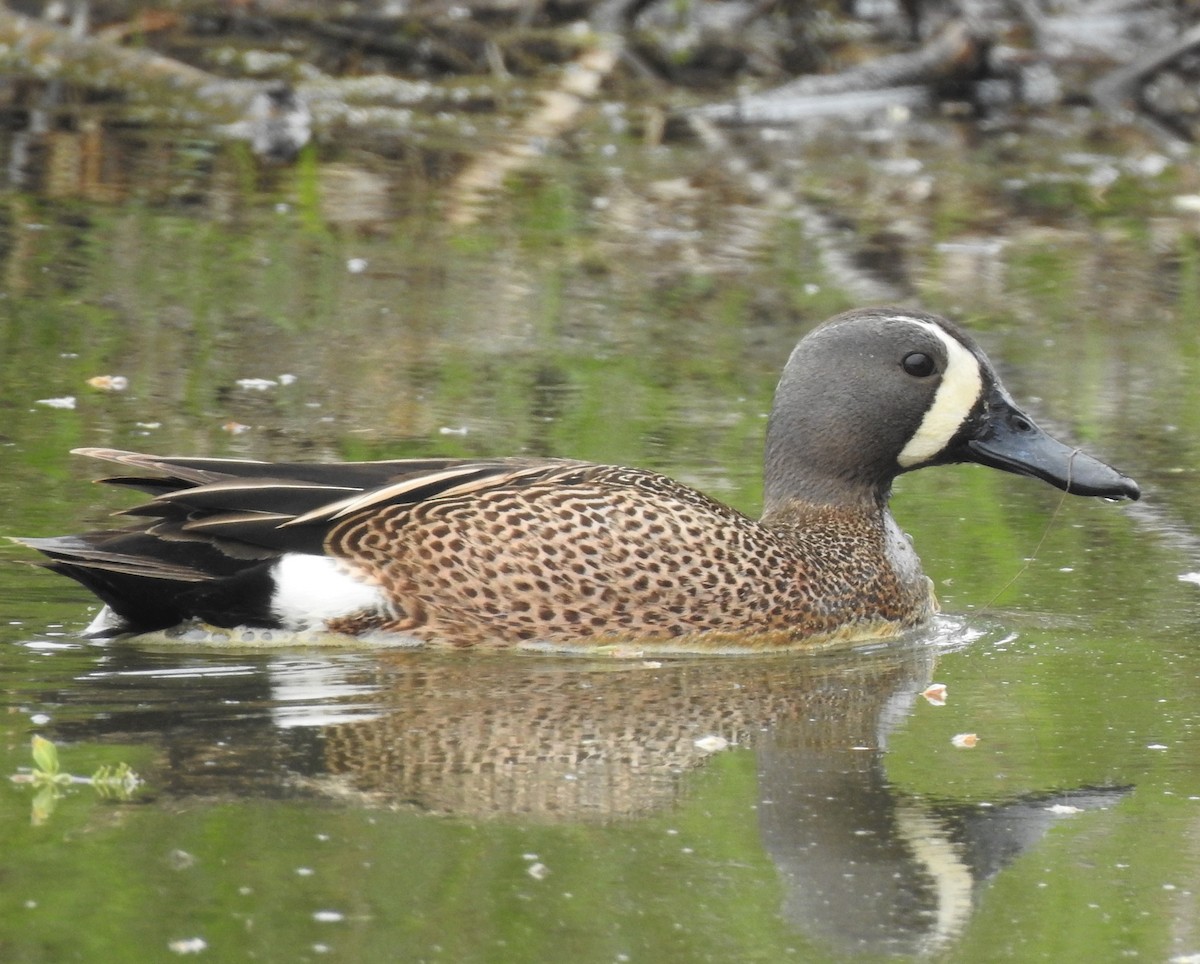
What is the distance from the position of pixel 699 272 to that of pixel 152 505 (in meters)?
5.73

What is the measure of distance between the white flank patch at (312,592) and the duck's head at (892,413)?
1.46 meters

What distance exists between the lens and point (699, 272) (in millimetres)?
11398

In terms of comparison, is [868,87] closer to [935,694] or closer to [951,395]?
[951,395]

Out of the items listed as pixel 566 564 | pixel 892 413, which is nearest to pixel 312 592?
pixel 566 564

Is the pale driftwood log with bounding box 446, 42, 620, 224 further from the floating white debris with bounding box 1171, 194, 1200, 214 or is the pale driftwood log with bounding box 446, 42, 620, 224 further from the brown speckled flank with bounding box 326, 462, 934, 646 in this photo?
the brown speckled flank with bounding box 326, 462, 934, 646

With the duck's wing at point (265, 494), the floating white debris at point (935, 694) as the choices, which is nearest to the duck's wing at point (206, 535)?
the duck's wing at point (265, 494)

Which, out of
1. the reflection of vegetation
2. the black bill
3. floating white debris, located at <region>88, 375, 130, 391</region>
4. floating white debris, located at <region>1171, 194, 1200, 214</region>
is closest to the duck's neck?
the black bill

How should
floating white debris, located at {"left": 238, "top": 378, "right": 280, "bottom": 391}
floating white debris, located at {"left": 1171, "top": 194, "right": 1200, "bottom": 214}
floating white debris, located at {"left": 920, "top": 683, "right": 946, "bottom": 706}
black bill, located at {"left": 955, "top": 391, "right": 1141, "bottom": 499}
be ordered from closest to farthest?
floating white debris, located at {"left": 920, "top": 683, "right": 946, "bottom": 706}
black bill, located at {"left": 955, "top": 391, "right": 1141, "bottom": 499}
floating white debris, located at {"left": 238, "top": 378, "right": 280, "bottom": 391}
floating white debris, located at {"left": 1171, "top": 194, "right": 1200, "bottom": 214}

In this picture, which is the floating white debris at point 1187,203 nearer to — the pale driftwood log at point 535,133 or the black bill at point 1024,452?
the pale driftwood log at point 535,133

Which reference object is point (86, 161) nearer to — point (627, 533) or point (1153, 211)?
point (1153, 211)

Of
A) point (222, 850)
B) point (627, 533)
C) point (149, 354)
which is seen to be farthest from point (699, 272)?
point (222, 850)

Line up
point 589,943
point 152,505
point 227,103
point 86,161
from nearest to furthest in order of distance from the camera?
point 589,943, point 152,505, point 86,161, point 227,103

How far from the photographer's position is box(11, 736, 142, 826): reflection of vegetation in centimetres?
465

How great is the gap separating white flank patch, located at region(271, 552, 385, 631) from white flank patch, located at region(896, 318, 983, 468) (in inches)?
70.2
